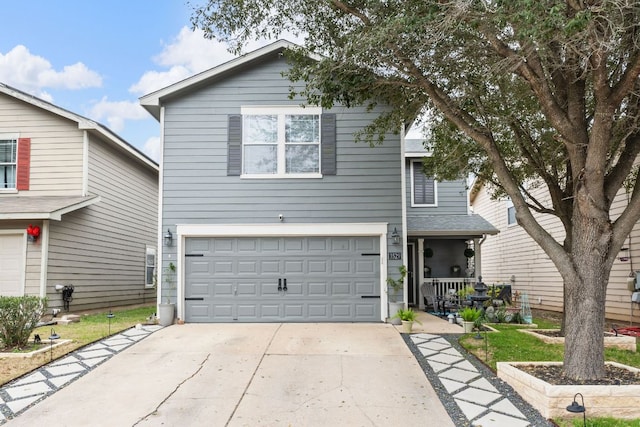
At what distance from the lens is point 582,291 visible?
5.53 metres

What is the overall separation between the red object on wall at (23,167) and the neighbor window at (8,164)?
212 mm

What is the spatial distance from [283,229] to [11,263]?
6.46 m

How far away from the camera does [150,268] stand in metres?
17.3

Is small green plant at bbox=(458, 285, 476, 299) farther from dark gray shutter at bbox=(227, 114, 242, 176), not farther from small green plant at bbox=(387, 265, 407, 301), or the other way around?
dark gray shutter at bbox=(227, 114, 242, 176)

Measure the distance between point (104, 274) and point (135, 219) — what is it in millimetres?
2477

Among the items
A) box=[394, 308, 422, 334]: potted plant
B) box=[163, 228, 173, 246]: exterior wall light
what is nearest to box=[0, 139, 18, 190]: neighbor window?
box=[163, 228, 173, 246]: exterior wall light

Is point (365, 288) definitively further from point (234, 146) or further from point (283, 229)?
point (234, 146)

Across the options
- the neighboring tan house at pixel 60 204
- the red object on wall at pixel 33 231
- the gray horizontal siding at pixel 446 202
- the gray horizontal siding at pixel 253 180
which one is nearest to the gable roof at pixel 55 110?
the neighboring tan house at pixel 60 204

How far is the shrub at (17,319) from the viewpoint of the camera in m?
7.45

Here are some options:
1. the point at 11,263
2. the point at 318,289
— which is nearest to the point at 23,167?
the point at 11,263

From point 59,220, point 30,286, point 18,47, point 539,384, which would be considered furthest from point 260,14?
point 18,47

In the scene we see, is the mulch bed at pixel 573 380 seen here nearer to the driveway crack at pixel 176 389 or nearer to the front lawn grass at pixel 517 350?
the front lawn grass at pixel 517 350

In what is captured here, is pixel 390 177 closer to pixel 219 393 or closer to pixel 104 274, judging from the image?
pixel 219 393

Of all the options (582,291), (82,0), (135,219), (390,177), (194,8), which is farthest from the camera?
(82,0)
